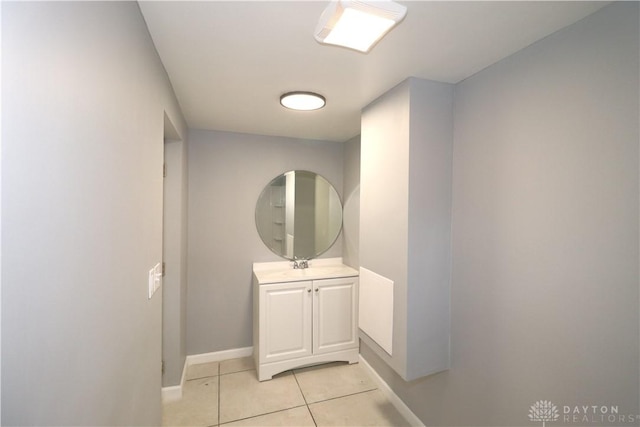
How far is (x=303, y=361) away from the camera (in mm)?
2471

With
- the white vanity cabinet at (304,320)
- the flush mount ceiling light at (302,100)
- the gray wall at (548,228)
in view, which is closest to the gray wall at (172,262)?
the white vanity cabinet at (304,320)

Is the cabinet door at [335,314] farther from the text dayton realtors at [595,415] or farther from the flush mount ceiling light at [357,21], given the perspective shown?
the flush mount ceiling light at [357,21]

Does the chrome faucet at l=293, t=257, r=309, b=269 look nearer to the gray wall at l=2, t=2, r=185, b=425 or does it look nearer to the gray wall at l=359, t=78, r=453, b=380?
the gray wall at l=359, t=78, r=453, b=380

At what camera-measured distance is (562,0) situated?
38.8 inches

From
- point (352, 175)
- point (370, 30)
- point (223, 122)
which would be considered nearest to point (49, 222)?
point (370, 30)

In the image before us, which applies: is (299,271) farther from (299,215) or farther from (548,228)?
(548,228)

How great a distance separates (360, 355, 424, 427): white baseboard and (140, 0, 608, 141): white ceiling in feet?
7.34

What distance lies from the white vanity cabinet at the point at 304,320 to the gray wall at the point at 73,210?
4.22ft

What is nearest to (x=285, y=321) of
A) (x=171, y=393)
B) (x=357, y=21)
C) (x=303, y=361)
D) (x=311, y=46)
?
(x=303, y=361)

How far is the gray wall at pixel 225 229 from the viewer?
2.63m

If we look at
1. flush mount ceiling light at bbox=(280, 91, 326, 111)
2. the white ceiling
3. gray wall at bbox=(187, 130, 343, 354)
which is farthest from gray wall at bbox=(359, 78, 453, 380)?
gray wall at bbox=(187, 130, 343, 354)

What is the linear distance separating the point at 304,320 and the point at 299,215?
1067 millimetres

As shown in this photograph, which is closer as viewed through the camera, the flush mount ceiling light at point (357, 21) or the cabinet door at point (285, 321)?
the flush mount ceiling light at point (357, 21)

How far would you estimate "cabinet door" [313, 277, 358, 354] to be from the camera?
8.25 feet
